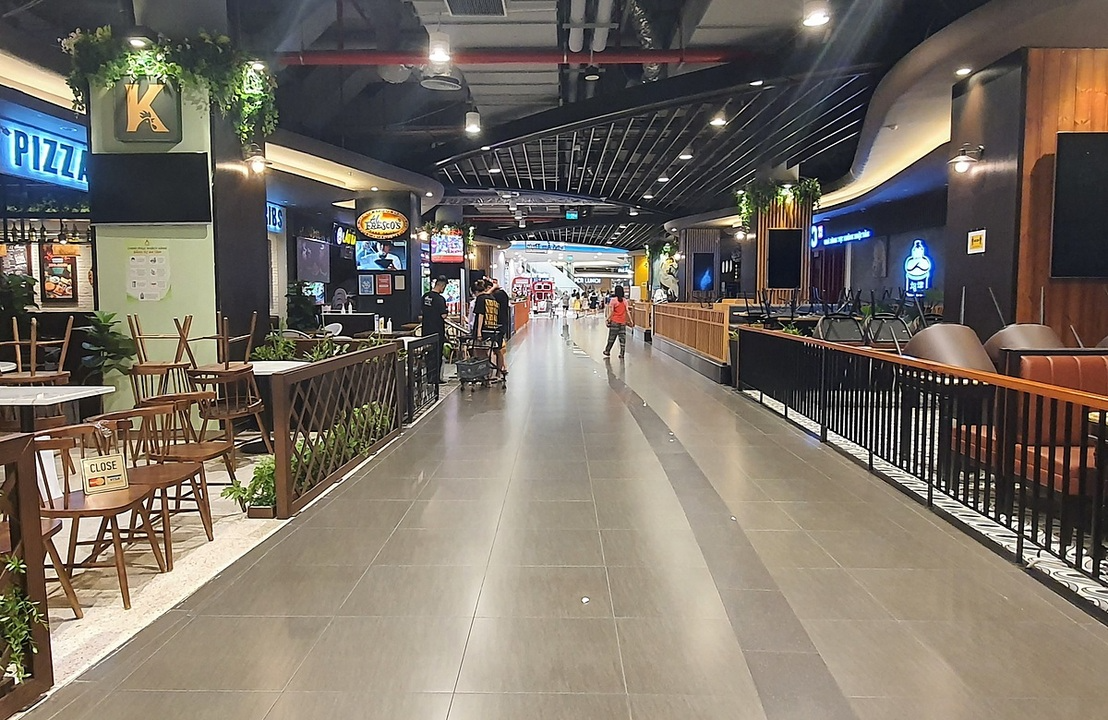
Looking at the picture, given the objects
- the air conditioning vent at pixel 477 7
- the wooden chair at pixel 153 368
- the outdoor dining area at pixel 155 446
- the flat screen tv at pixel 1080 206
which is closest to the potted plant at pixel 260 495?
the outdoor dining area at pixel 155 446

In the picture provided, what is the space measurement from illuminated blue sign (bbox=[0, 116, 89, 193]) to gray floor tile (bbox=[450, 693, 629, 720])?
7143 millimetres

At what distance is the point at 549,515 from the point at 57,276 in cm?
899

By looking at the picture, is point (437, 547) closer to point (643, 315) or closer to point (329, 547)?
point (329, 547)

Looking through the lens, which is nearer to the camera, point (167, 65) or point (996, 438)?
point (996, 438)

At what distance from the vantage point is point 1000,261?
21.8ft

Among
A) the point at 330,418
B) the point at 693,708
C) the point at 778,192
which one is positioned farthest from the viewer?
the point at 778,192

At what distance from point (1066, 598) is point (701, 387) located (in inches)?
272

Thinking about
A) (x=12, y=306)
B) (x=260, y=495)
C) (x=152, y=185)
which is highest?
(x=152, y=185)

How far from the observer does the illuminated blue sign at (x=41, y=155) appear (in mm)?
7504

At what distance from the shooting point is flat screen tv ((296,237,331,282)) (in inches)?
619

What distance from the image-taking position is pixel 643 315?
21.6m

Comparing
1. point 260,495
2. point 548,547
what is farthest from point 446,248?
point 548,547

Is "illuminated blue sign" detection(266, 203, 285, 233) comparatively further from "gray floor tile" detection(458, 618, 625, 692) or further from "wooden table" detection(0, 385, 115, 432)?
"gray floor tile" detection(458, 618, 625, 692)

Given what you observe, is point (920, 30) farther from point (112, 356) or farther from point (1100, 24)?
point (112, 356)
